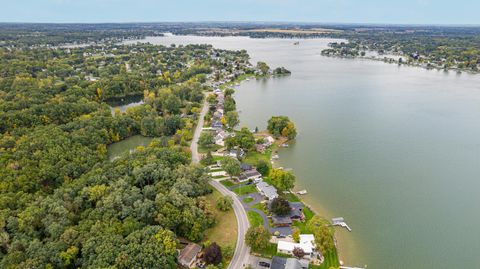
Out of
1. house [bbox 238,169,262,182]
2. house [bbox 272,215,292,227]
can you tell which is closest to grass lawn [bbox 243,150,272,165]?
house [bbox 238,169,262,182]

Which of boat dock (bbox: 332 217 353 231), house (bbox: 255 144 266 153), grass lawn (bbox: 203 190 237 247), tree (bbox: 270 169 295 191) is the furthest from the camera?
house (bbox: 255 144 266 153)

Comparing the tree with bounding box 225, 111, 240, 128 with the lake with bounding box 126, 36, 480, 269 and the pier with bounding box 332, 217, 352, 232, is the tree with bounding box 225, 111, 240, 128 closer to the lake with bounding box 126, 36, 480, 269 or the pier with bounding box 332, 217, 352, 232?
the lake with bounding box 126, 36, 480, 269

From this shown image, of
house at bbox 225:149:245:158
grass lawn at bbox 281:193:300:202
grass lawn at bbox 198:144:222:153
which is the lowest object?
grass lawn at bbox 281:193:300:202

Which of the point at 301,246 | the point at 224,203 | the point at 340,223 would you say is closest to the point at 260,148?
the point at 224,203

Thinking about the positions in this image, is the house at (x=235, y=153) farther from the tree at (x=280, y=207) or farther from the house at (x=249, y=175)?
the tree at (x=280, y=207)

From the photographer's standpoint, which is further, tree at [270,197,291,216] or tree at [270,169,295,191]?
tree at [270,169,295,191]

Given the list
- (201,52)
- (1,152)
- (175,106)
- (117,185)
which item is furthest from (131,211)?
(201,52)

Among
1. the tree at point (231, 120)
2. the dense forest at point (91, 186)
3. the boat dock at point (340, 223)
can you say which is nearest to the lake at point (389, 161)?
the boat dock at point (340, 223)

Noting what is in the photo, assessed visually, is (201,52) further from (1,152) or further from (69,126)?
(1,152)
